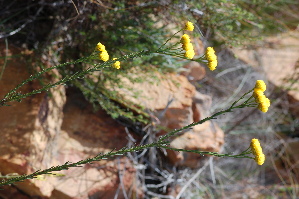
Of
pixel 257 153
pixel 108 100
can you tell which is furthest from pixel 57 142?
pixel 257 153

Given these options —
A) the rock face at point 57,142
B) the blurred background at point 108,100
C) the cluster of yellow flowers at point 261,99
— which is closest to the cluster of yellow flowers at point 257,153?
the cluster of yellow flowers at point 261,99

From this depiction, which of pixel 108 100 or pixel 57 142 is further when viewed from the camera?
pixel 57 142

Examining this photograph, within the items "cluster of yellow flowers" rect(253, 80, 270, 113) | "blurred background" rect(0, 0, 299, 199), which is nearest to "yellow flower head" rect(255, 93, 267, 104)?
"cluster of yellow flowers" rect(253, 80, 270, 113)

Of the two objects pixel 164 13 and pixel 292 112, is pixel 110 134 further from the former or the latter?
pixel 292 112

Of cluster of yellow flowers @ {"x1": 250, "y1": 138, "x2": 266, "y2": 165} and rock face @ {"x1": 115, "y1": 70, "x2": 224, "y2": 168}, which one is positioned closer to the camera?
cluster of yellow flowers @ {"x1": 250, "y1": 138, "x2": 266, "y2": 165}

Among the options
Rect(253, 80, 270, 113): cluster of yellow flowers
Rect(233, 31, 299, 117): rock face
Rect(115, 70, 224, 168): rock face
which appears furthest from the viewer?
Rect(233, 31, 299, 117): rock face

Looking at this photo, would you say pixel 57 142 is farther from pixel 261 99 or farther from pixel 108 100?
pixel 261 99

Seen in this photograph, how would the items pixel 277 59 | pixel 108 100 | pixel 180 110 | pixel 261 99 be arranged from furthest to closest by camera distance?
pixel 277 59 → pixel 180 110 → pixel 108 100 → pixel 261 99

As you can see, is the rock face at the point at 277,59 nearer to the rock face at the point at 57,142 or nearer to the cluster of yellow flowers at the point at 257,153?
the rock face at the point at 57,142

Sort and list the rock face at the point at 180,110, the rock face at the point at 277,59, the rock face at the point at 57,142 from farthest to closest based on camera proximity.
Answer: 1. the rock face at the point at 277,59
2. the rock face at the point at 180,110
3. the rock face at the point at 57,142

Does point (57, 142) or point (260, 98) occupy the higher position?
point (260, 98)

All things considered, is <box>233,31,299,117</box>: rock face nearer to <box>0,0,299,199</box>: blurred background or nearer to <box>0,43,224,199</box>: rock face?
<box>0,0,299,199</box>: blurred background
